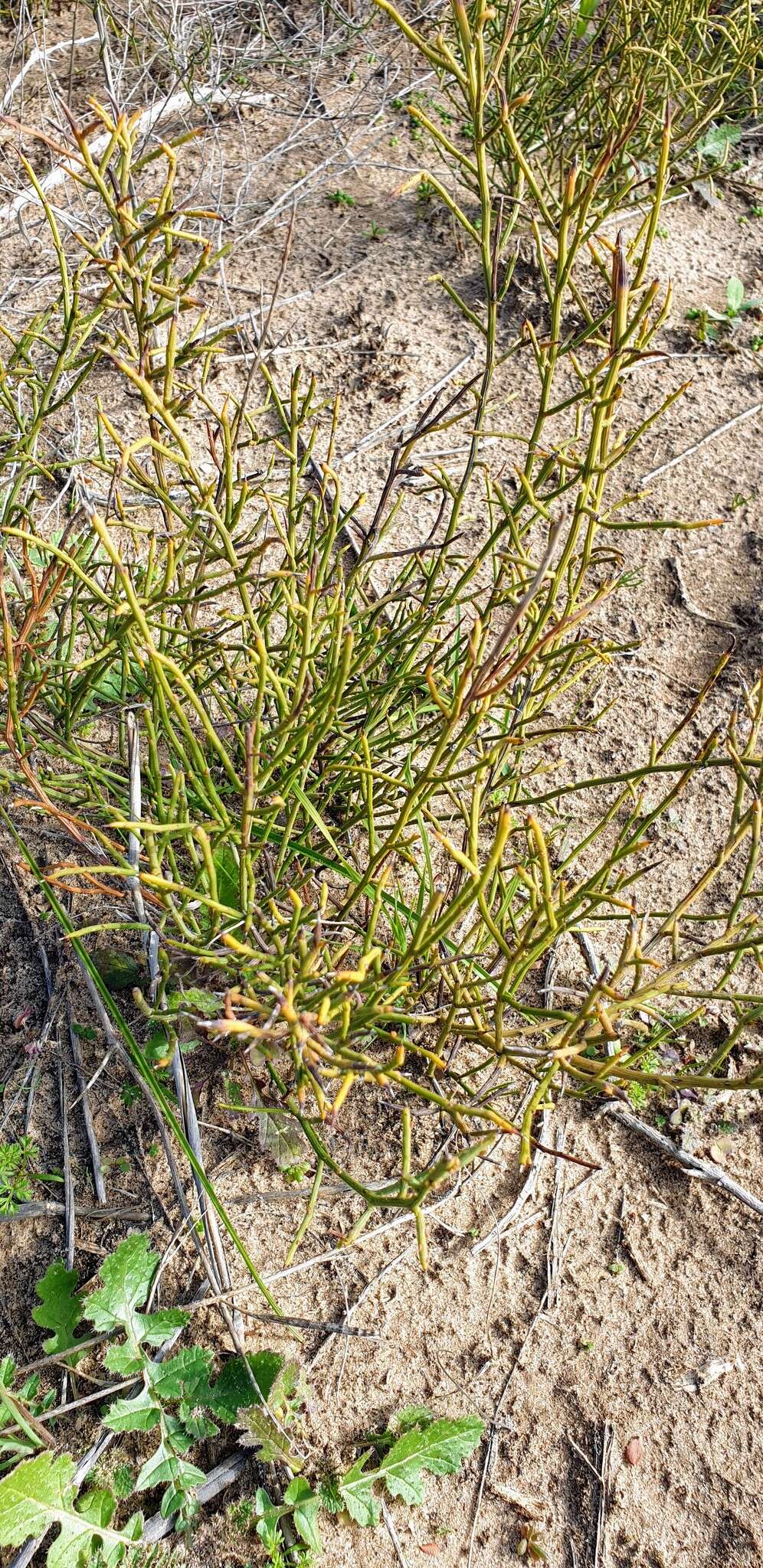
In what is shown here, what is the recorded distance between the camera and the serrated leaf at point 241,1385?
1.50 metres

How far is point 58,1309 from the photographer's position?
5.08ft

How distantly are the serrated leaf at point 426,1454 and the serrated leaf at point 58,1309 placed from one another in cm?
46

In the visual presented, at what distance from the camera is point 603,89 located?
289cm

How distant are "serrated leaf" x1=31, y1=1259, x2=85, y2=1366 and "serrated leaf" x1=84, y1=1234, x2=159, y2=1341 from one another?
34 millimetres

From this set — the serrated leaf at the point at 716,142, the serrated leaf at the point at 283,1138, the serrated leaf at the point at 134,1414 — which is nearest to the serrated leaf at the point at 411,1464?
the serrated leaf at the point at 134,1414

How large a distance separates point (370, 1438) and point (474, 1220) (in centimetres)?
34

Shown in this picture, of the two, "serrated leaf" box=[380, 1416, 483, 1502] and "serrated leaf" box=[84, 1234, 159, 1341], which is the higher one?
"serrated leaf" box=[84, 1234, 159, 1341]

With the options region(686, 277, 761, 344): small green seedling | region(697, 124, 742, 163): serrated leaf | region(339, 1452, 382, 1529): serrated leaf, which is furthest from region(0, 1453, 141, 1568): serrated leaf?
region(697, 124, 742, 163): serrated leaf

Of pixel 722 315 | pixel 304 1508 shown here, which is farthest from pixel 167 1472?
pixel 722 315

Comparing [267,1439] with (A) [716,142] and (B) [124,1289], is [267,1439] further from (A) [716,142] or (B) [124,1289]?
(A) [716,142]

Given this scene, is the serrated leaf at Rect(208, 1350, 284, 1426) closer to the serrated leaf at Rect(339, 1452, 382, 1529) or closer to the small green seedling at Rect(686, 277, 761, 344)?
the serrated leaf at Rect(339, 1452, 382, 1529)

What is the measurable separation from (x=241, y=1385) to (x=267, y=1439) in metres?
0.08

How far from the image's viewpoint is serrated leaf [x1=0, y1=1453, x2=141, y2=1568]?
4.46 ft

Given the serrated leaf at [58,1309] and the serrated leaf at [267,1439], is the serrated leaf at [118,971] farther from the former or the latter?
the serrated leaf at [267,1439]
